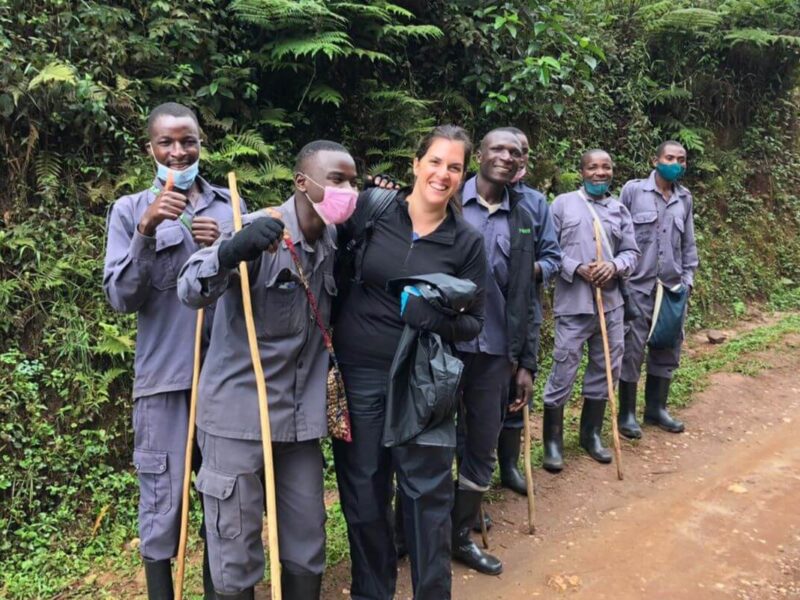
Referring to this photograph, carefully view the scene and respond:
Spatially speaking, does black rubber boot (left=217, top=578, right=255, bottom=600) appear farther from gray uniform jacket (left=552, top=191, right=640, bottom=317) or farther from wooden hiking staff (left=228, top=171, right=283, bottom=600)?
gray uniform jacket (left=552, top=191, right=640, bottom=317)

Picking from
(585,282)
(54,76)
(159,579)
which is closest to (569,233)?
(585,282)

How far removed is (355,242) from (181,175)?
2.84ft

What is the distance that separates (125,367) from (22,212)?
4.52 ft

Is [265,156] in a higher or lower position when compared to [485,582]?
higher

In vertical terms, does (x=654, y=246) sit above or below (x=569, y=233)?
below

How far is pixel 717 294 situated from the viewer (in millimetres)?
9531

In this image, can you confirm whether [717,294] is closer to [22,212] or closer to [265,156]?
[265,156]

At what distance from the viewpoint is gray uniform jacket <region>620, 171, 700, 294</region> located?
5.86 meters

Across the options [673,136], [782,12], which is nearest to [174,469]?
[673,136]

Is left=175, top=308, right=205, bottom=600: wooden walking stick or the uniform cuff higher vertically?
the uniform cuff

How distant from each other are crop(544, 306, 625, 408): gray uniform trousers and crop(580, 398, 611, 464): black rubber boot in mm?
114

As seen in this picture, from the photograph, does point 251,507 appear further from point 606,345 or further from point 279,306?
point 606,345

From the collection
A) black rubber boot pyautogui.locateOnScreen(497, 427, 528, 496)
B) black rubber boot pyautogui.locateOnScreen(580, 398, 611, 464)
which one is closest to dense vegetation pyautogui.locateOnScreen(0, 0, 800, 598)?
black rubber boot pyautogui.locateOnScreen(497, 427, 528, 496)

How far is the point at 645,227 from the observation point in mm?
5906
